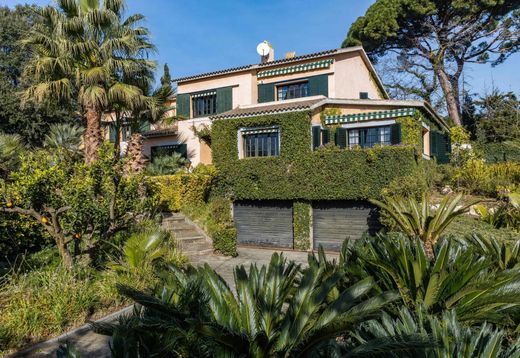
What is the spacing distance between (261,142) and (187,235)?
651 centimetres

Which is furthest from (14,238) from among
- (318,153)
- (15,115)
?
(15,115)

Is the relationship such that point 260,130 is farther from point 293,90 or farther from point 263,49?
point 263,49

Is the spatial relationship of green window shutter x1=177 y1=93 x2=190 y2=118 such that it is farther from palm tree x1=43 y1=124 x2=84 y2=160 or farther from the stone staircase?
the stone staircase

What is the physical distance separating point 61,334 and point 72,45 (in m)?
12.3

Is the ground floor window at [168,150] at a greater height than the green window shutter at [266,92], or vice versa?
the green window shutter at [266,92]

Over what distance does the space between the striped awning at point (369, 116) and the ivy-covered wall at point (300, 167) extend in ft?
5.27

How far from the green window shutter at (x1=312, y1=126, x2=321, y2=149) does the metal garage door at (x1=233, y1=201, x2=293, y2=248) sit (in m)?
3.12

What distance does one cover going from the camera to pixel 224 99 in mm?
22594

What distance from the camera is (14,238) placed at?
31.8 ft

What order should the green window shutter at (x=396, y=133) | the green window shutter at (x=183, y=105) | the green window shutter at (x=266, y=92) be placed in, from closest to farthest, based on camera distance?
the green window shutter at (x=396, y=133)
the green window shutter at (x=266, y=92)
the green window shutter at (x=183, y=105)

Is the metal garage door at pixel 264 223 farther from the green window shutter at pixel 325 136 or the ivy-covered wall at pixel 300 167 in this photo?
the green window shutter at pixel 325 136

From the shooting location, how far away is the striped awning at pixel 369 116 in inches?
650

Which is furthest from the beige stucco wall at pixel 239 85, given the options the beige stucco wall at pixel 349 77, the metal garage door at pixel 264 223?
the metal garage door at pixel 264 223

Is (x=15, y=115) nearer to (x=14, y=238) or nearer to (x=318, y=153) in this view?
(x=14, y=238)
